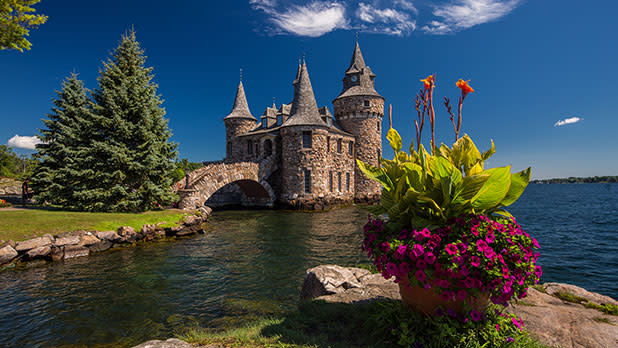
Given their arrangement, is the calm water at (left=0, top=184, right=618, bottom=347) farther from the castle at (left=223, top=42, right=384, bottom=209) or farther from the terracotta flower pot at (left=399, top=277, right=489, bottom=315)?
the castle at (left=223, top=42, right=384, bottom=209)

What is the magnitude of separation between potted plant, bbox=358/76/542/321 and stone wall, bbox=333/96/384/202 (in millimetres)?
28943

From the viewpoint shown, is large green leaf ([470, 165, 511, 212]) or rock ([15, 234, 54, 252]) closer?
large green leaf ([470, 165, 511, 212])

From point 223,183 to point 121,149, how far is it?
Answer: 8322 mm

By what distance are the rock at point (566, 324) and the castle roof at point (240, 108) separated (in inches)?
1296

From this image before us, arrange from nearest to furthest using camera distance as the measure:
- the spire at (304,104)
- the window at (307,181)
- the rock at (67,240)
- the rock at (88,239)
A: the rock at (67,240) → the rock at (88,239) → the window at (307,181) → the spire at (304,104)

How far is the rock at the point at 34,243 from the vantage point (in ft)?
28.7

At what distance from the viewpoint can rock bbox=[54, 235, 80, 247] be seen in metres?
9.53

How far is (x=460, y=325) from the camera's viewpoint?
2.76 m

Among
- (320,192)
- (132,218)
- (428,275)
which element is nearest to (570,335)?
(428,275)

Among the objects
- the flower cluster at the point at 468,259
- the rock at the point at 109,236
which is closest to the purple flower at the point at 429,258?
the flower cluster at the point at 468,259

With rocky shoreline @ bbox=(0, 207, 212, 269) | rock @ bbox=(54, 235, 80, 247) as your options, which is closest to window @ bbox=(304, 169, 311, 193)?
rocky shoreline @ bbox=(0, 207, 212, 269)

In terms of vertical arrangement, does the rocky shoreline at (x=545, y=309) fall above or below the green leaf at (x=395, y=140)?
below

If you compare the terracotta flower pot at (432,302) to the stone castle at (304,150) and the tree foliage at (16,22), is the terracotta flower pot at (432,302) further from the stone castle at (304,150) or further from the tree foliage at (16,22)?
the stone castle at (304,150)

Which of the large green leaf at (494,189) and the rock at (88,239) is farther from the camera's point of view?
the rock at (88,239)
